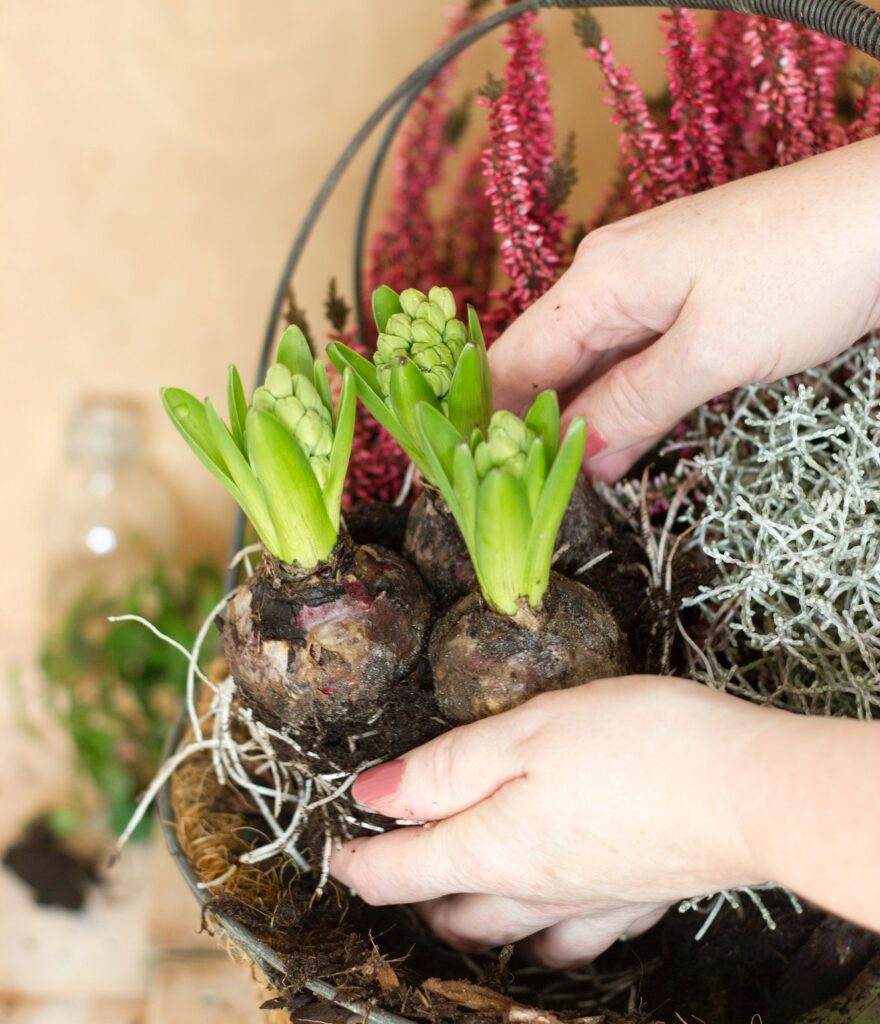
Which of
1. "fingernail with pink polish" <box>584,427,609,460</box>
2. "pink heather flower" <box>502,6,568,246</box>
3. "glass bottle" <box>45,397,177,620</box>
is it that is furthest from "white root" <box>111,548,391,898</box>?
"glass bottle" <box>45,397,177,620</box>

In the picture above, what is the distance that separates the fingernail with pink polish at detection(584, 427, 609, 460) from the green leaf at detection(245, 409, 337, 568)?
204 millimetres

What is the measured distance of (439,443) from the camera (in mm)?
505

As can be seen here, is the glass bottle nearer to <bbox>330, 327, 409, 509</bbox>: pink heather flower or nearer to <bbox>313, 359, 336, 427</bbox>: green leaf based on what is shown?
<bbox>330, 327, 409, 509</bbox>: pink heather flower

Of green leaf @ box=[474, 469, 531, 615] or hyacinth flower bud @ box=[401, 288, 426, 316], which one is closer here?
green leaf @ box=[474, 469, 531, 615]

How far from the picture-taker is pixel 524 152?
0.76 metres

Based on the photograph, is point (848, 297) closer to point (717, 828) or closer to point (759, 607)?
point (759, 607)

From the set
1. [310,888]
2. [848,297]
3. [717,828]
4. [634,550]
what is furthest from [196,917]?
[848,297]

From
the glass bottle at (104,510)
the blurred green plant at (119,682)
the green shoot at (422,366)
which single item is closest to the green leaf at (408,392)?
the green shoot at (422,366)

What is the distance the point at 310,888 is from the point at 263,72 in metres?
0.89

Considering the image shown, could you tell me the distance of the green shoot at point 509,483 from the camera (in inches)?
18.9

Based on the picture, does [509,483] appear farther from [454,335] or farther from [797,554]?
[797,554]

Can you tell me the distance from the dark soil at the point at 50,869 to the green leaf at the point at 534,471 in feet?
3.02

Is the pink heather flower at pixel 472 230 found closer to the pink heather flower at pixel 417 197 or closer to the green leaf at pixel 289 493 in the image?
the pink heather flower at pixel 417 197

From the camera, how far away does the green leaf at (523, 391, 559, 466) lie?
0.51 meters
